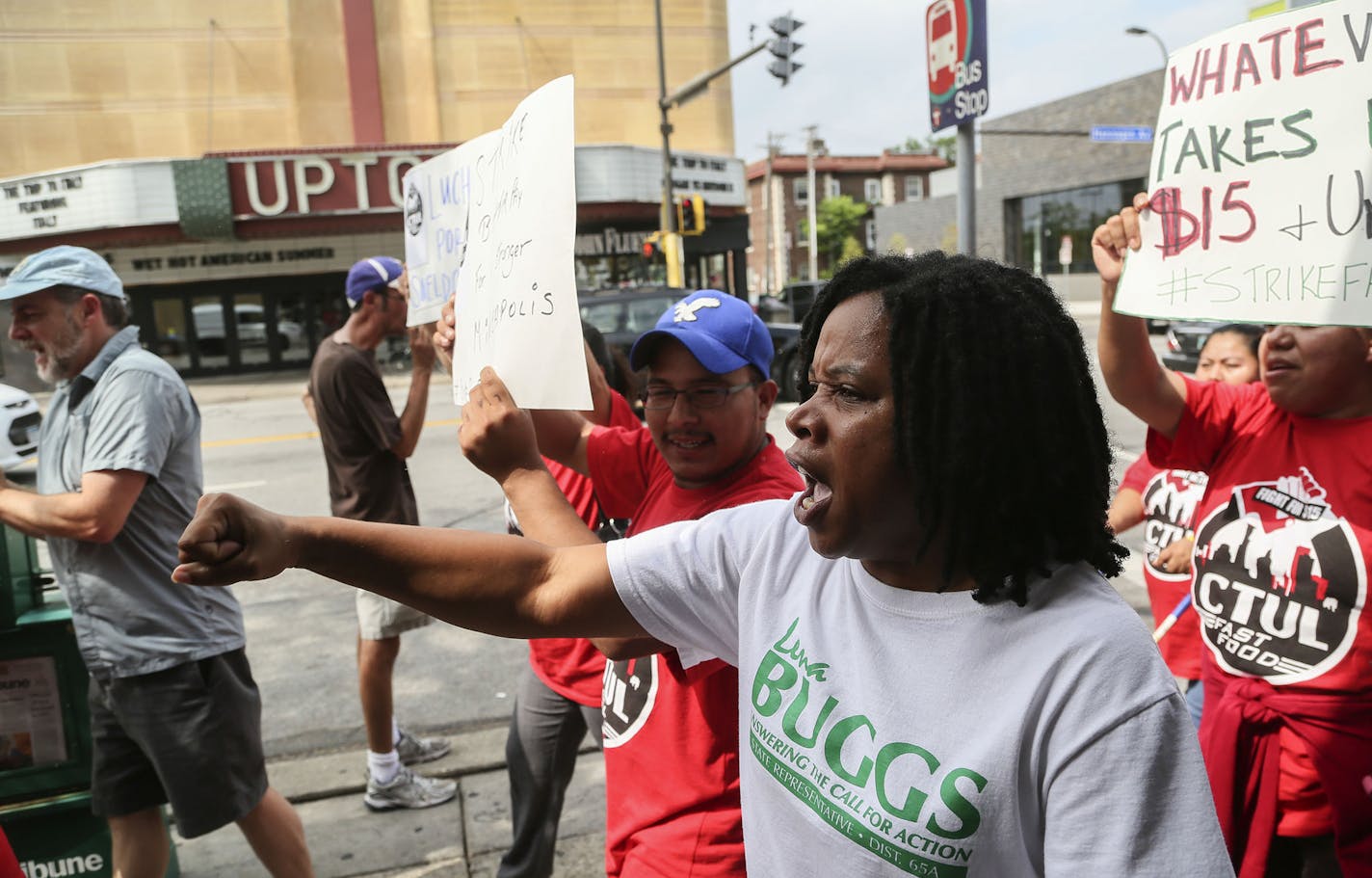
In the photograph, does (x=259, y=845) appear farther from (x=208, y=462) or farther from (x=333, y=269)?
(x=333, y=269)

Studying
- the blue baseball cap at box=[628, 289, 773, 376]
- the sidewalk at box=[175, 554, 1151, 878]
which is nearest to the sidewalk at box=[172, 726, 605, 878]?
the sidewalk at box=[175, 554, 1151, 878]

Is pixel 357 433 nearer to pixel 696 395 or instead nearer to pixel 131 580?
pixel 131 580

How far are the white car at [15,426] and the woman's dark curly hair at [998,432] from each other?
10205 mm

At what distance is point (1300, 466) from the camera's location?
6.95 feet

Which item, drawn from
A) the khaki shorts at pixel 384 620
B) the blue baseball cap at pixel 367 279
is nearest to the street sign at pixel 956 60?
the blue baseball cap at pixel 367 279

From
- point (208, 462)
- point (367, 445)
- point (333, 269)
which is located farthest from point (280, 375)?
point (367, 445)

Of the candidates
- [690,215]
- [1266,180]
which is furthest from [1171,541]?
[690,215]

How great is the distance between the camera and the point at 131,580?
2697 millimetres

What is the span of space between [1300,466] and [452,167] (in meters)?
2.00

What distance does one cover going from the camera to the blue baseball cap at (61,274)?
2.69m

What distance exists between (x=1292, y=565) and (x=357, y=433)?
3044 mm

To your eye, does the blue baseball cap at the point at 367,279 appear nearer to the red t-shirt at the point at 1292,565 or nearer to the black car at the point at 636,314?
the red t-shirt at the point at 1292,565

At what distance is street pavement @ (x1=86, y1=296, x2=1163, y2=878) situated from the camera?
343 centimetres

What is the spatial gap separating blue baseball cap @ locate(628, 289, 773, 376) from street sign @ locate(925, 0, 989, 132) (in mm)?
2859
